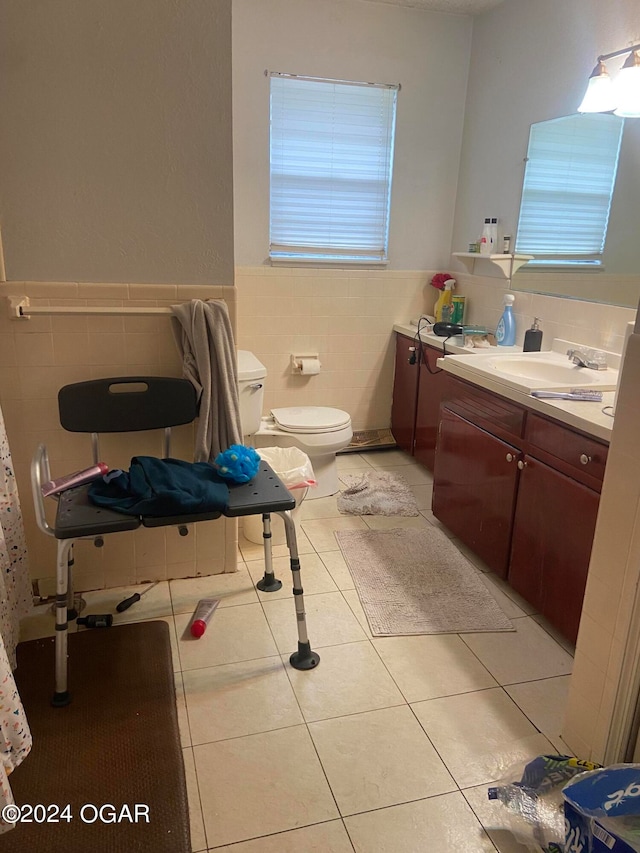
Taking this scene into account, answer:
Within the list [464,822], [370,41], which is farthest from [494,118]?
[464,822]

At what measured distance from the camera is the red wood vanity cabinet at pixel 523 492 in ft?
6.22

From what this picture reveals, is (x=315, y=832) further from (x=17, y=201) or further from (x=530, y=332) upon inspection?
(x=530, y=332)

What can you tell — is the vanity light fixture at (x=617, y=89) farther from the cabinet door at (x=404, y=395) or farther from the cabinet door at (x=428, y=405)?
the cabinet door at (x=404, y=395)

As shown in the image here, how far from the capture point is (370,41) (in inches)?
130

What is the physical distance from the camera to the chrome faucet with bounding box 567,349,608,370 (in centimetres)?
243

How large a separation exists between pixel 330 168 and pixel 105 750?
301cm

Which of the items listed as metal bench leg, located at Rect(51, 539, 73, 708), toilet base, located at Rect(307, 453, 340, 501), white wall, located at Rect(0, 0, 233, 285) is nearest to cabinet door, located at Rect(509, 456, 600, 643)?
toilet base, located at Rect(307, 453, 340, 501)

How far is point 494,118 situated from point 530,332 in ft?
4.30

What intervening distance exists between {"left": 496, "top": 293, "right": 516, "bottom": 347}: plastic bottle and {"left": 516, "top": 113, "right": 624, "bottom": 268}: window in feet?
0.67

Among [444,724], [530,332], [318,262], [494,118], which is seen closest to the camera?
[444,724]

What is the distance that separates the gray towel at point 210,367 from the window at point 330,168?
5.09 ft

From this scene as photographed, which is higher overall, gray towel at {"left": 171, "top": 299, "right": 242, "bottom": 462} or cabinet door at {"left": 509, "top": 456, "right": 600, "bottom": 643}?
gray towel at {"left": 171, "top": 299, "right": 242, "bottom": 462}

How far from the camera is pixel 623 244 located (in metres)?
2.42

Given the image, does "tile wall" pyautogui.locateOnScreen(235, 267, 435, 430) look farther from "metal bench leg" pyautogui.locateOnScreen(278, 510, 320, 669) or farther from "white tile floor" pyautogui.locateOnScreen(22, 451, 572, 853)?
"metal bench leg" pyautogui.locateOnScreen(278, 510, 320, 669)
